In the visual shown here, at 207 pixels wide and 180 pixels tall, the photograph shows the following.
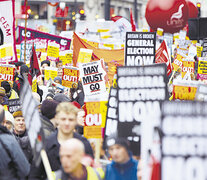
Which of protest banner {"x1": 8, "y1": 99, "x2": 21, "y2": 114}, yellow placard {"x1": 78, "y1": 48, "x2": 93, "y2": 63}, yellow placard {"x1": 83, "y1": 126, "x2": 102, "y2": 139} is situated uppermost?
yellow placard {"x1": 78, "y1": 48, "x2": 93, "y2": 63}

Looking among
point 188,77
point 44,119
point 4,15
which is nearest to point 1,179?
point 44,119

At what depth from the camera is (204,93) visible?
6488 mm

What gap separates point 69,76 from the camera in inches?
511

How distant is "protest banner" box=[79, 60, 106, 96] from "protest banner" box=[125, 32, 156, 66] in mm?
1298

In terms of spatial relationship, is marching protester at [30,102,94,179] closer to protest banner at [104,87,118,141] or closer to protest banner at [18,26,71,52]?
protest banner at [104,87,118,141]

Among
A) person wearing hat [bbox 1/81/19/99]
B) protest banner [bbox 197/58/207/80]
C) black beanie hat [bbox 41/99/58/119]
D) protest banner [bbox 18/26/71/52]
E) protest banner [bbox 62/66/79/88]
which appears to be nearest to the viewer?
black beanie hat [bbox 41/99/58/119]

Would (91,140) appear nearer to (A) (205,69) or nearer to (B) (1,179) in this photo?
(B) (1,179)

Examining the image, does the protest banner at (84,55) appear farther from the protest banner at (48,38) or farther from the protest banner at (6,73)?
the protest banner at (48,38)

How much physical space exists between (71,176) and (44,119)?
1.83m

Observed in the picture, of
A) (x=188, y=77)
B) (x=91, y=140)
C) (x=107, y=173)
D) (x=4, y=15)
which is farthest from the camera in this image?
(x=188, y=77)

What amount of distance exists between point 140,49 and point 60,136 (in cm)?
512

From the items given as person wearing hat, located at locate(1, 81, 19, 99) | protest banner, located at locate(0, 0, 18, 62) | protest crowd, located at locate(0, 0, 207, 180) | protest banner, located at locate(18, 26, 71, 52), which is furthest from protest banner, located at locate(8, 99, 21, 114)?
protest banner, located at locate(18, 26, 71, 52)

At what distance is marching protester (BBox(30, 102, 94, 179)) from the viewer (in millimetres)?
5340

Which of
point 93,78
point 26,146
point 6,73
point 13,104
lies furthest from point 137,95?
point 6,73
